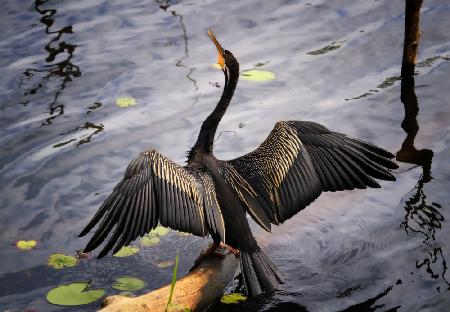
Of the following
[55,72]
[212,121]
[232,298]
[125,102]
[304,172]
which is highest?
[212,121]

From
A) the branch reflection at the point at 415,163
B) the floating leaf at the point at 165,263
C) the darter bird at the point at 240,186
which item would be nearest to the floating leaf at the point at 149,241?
the floating leaf at the point at 165,263

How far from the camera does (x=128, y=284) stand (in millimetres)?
5184

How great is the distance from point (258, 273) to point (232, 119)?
2800 mm

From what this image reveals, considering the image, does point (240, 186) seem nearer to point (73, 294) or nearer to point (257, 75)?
point (73, 294)

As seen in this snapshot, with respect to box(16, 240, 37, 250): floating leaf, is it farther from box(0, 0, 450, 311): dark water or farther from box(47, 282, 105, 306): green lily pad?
box(47, 282, 105, 306): green lily pad

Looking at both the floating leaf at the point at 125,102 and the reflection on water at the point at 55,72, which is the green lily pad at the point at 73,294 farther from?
the floating leaf at the point at 125,102

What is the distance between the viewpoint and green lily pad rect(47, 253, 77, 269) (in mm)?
5434

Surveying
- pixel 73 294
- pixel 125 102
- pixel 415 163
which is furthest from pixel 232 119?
pixel 73 294

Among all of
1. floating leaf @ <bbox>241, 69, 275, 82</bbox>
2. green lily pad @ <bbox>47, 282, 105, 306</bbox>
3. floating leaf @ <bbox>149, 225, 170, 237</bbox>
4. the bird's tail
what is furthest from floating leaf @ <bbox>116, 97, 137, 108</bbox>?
the bird's tail

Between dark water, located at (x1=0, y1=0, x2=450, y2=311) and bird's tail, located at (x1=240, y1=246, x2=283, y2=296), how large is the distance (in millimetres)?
332

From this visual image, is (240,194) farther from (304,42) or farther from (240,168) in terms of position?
(304,42)

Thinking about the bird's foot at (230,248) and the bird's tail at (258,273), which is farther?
the bird's foot at (230,248)

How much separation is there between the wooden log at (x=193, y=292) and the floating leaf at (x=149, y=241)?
2.87 feet

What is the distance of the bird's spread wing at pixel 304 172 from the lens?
5.10 meters
